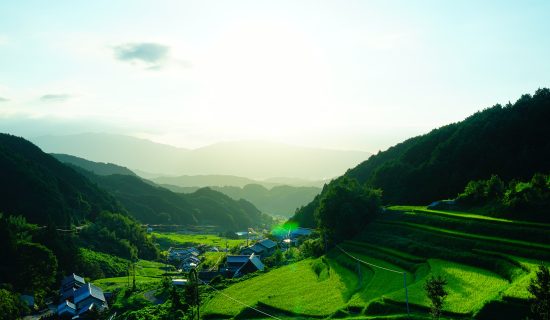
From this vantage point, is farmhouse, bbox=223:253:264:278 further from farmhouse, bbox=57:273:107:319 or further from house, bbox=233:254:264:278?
farmhouse, bbox=57:273:107:319

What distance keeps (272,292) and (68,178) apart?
113034 mm

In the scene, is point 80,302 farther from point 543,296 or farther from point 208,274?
point 543,296

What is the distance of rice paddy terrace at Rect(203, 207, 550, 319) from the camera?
92.8 feet

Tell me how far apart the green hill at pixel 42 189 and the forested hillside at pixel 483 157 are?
7922 centimetres

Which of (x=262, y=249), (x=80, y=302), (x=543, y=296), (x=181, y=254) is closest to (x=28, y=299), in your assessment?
(x=80, y=302)

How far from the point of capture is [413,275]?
124 feet

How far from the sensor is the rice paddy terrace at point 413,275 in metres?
28.3

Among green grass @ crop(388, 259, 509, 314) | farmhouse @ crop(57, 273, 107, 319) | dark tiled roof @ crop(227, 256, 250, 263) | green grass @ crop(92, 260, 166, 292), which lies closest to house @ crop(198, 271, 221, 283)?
dark tiled roof @ crop(227, 256, 250, 263)

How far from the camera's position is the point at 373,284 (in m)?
37.1

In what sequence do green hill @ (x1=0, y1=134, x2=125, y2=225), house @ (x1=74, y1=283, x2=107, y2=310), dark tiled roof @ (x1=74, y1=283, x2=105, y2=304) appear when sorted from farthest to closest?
green hill @ (x1=0, y1=134, x2=125, y2=225) < dark tiled roof @ (x1=74, y1=283, x2=105, y2=304) < house @ (x1=74, y1=283, x2=107, y2=310)

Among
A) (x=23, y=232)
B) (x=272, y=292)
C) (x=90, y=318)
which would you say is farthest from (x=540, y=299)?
(x=23, y=232)

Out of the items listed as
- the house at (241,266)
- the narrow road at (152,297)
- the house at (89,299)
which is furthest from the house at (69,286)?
the house at (241,266)

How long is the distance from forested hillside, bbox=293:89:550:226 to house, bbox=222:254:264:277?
34220mm

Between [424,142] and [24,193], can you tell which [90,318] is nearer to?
[24,193]
